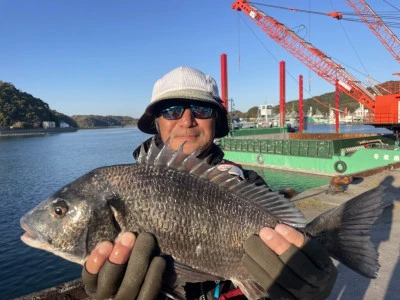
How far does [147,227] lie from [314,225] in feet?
4.62

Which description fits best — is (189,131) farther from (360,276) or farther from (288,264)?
(360,276)

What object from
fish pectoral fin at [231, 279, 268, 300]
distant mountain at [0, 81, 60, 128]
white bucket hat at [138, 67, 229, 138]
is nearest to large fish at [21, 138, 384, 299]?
fish pectoral fin at [231, 279, 268, 300]

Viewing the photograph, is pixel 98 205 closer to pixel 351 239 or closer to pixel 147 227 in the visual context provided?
pixel 147 227

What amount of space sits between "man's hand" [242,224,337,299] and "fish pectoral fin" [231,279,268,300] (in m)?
0.10

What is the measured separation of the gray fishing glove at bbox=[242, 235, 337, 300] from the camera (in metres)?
1.98

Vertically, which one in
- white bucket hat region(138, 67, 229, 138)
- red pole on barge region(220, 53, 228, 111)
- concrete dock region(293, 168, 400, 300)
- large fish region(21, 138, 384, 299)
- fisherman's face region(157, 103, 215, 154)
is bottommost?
concrete dock region(293, 168, 400, 300)

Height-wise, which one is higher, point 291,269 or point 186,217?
point 186,217

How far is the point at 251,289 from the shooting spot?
7.02ft

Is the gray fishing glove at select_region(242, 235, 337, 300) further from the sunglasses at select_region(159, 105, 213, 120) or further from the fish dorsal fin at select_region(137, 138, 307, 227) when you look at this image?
the sunglasses at select_region(159, 105, 213, 120)

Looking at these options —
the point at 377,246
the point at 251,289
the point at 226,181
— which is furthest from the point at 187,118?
the point at 377,246

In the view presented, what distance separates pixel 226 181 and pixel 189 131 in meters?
0.80

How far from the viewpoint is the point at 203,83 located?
2.96 metres

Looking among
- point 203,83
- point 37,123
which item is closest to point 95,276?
point 203,83

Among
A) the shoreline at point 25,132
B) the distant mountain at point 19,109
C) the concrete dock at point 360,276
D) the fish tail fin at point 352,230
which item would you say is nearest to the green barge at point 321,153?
the concrete dock at point 360,276
